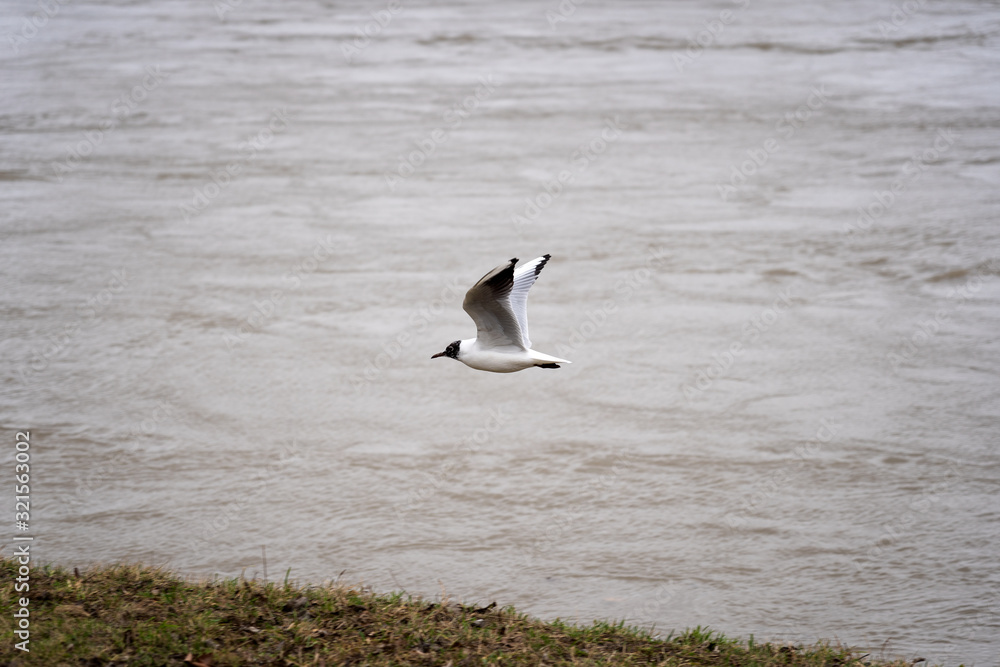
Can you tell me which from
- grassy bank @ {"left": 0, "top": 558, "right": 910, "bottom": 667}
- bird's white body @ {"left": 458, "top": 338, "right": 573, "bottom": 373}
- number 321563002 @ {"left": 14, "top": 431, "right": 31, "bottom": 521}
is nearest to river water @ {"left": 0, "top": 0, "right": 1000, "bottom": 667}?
number 321563002 @ {"left": 14, "top": 431, "right": 31, "bottom": 521}

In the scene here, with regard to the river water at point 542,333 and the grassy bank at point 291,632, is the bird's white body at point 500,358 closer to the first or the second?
the grassy bank at point 291,632

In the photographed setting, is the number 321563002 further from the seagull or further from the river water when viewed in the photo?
the seagull

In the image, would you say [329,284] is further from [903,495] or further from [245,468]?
[903,495]

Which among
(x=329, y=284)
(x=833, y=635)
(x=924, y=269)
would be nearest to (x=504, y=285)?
(x=833, y=635)

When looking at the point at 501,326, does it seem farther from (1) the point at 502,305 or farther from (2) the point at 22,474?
(2) the point at 22,474

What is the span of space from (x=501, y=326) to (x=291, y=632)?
2.02 metres

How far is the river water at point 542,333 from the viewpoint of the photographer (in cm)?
787

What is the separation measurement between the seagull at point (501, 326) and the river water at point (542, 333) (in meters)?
2.61

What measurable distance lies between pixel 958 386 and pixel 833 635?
4.40 m

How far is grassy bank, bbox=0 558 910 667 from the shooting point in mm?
5254

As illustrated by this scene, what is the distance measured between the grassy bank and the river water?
1.06 metres

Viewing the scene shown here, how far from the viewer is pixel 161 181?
15945mm

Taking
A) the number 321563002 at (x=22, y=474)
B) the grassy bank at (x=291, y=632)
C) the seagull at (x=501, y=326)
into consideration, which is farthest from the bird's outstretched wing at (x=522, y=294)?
the number 321563002 at (x=22, y=474)

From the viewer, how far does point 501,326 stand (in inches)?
209
